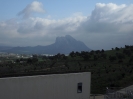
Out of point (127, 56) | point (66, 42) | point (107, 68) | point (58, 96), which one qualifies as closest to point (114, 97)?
point (58, 96)

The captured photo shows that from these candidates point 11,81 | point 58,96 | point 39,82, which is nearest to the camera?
point 11,81

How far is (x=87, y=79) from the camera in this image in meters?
26.0

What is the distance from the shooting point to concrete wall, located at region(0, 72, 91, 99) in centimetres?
1939

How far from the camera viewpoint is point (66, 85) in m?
23.8

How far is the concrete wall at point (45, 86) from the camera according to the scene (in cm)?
1939

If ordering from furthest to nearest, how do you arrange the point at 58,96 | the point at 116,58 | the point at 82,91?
the point at 116,58 → the point at 82,91 → the point at 58,96

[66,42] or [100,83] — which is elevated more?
[66,42]

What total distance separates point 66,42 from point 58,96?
158609mm

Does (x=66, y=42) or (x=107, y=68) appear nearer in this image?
(x=107, y=68)

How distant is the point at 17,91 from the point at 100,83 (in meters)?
26.1

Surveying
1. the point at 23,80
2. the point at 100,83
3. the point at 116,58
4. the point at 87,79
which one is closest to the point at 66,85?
the point at 87,79

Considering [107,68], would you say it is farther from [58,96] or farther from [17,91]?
[17,91]

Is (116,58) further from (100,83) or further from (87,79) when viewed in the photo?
(87,79)

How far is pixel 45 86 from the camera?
2200 centimetres
